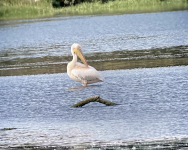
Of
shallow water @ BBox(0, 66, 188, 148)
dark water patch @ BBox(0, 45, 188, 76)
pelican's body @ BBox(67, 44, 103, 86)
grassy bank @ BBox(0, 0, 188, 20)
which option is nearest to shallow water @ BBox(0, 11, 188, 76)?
dark water patch @ BBox(0, 45, 188, 76)

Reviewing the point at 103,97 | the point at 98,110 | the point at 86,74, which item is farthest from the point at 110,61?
the point at 98,110

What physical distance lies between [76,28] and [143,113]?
22.9 metres

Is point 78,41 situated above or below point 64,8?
above

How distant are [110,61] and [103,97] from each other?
512 cm

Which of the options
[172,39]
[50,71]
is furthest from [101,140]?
[172,39]

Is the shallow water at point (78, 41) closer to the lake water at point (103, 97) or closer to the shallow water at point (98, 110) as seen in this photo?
the lake water at point (103, 97)

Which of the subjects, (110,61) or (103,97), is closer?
(103,97)

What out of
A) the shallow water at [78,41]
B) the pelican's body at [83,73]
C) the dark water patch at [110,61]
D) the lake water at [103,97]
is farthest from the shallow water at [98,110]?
the shallow water at [78,41]

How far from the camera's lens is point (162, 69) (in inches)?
505

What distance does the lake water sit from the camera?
6945 millimetres

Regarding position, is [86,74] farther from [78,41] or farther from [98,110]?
[78,41]

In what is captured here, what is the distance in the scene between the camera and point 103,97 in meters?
10.1

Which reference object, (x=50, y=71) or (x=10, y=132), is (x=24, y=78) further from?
(x=10, y=132)

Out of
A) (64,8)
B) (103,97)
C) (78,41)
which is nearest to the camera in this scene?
(103,97)
